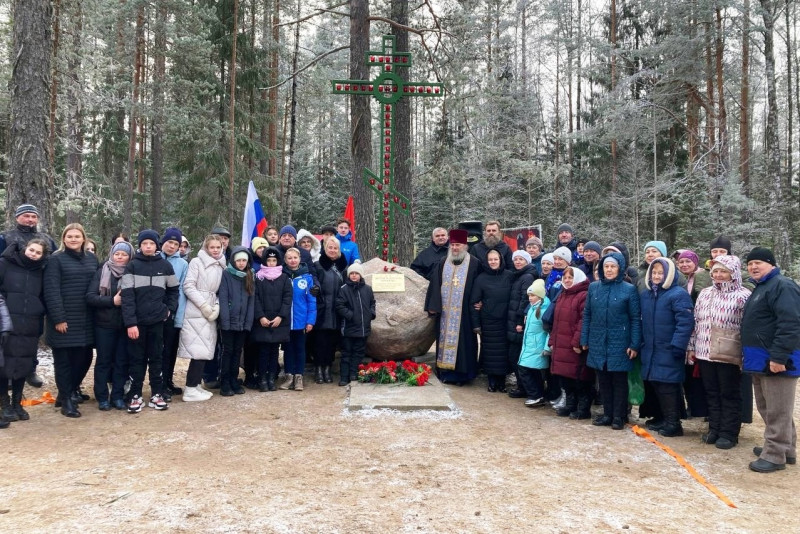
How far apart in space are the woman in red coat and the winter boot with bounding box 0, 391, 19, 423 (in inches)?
225

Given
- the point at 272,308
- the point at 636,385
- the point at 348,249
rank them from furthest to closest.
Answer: the point at 348,249 < the point at 272,308 < the point at 636,385

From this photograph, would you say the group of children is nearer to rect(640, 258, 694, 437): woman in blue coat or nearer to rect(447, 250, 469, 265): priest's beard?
rect(447, 250, 469, 265): priest's beard

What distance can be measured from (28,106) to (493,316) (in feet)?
22.8

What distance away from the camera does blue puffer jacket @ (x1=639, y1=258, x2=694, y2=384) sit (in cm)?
544

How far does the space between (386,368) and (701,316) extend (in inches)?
151

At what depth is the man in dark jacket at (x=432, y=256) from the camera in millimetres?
8758

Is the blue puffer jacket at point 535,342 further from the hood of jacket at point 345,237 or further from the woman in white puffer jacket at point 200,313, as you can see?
the woman in white puffer jacket at point 200,313

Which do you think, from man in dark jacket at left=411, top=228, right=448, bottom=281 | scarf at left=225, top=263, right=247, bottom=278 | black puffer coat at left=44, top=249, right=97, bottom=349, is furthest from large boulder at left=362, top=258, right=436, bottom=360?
black puffer coat at left=44, top=249, right=97, bottom=349

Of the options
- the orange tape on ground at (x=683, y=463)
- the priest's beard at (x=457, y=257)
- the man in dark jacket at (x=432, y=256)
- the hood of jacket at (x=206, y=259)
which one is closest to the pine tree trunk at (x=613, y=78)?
the man in dark jacket at (x=432, y=256)

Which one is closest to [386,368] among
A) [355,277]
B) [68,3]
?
[355,277]

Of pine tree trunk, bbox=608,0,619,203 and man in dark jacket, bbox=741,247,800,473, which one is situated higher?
pine tree trunk, bbox=608,0,619,203

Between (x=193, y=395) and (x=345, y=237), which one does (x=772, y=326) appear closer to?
(x=345, y=237)

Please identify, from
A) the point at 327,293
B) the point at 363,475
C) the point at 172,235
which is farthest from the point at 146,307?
the point at 363,475

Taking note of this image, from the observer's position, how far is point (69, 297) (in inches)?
233
